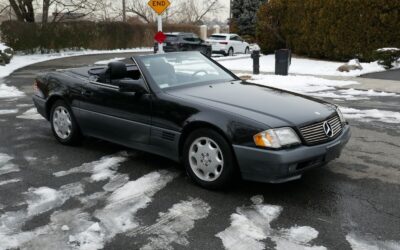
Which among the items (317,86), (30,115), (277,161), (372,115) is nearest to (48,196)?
(277,161)

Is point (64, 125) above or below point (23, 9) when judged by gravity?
below

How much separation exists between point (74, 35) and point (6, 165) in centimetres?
3016

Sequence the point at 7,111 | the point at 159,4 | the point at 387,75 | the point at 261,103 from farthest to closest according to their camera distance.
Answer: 1. the point at 159,4
2. the point at 387,75
3. the point at 7,111
4. the point at 261,103

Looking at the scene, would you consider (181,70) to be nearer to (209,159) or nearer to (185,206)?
(209,159)

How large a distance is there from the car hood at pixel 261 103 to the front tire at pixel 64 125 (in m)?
1.82

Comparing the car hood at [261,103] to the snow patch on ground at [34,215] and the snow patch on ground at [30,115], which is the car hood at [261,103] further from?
the snow patch on ground at [30,115]

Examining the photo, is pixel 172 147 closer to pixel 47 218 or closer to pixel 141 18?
pixel 47 218

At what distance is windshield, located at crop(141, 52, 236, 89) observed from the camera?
5258 millimetres

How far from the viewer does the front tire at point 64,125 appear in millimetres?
6152

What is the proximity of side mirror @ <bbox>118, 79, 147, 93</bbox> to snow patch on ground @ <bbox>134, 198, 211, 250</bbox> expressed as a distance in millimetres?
1427

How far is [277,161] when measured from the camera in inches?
159

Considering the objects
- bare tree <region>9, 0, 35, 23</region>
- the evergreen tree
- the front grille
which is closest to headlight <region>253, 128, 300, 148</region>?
the front grille

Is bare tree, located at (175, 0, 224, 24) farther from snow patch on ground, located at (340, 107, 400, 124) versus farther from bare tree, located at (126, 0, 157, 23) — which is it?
snow patch on ground, located at (340, 107, 400, 124)

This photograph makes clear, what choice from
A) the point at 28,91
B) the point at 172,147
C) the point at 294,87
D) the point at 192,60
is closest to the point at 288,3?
the point at 294,87
